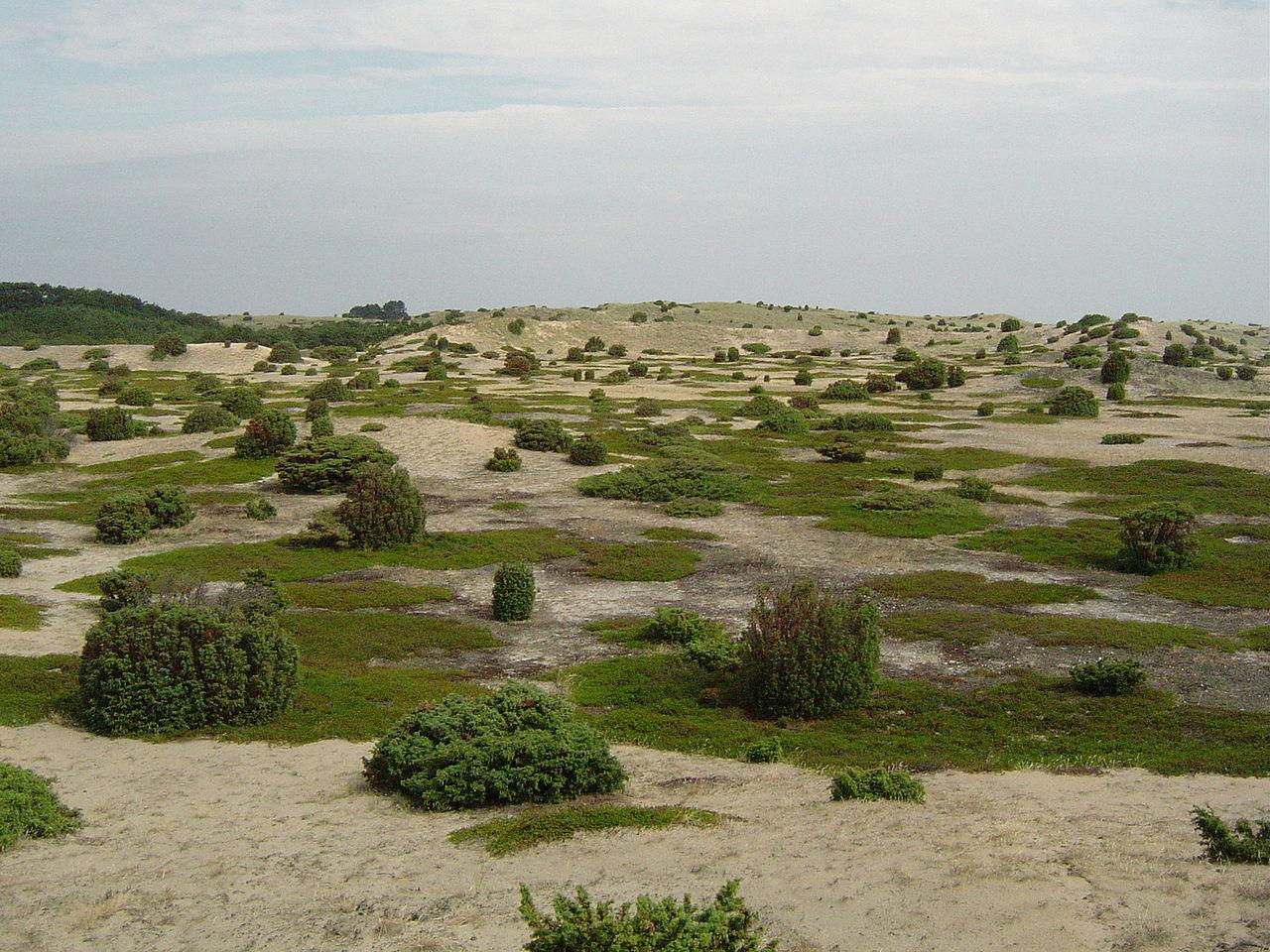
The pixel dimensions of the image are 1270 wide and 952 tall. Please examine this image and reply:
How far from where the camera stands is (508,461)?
39750mm

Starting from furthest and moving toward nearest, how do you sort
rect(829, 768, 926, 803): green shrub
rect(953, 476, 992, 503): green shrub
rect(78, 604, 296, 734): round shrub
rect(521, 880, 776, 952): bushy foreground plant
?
rect(953, 476, 992, 503): green shrub < rect(78, 604, 296, 734): round shrub < rect(829, 768, 926, 803): green shrub < rect(521, 880, 776, 952): bushy foreground plant

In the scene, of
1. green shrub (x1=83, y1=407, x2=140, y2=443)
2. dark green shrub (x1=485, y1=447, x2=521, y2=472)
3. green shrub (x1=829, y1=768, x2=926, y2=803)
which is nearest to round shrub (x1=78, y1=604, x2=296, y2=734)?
green shrub (x1=829, y1=768, x2=926, y2=803)

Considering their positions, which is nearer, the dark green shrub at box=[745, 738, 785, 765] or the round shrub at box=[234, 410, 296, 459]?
the dark green shrub at box=[745, 738, 785, 765]

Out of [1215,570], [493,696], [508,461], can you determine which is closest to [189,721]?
[493,696]

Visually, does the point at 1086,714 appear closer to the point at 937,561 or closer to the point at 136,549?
the point at 937,561

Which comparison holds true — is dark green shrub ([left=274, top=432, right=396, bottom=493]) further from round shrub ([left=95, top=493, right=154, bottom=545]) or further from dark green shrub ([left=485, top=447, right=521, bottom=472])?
round shrub ([left=95, top=493, right=154, bottom=545])

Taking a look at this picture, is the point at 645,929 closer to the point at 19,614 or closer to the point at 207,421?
the point at 19,614

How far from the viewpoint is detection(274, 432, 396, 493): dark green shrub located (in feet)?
116

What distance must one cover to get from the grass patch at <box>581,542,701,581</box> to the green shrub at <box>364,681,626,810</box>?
11.8 m

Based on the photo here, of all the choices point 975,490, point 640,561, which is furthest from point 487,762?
point 975,490

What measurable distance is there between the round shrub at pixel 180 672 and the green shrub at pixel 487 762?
319cm

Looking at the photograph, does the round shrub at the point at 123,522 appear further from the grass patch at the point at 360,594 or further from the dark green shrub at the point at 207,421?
the dark green shrub at the point at 207,421

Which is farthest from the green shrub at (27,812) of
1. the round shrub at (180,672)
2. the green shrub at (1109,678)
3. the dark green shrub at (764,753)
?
the green shrub at (1109,678)

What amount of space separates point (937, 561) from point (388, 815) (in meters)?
17.9
